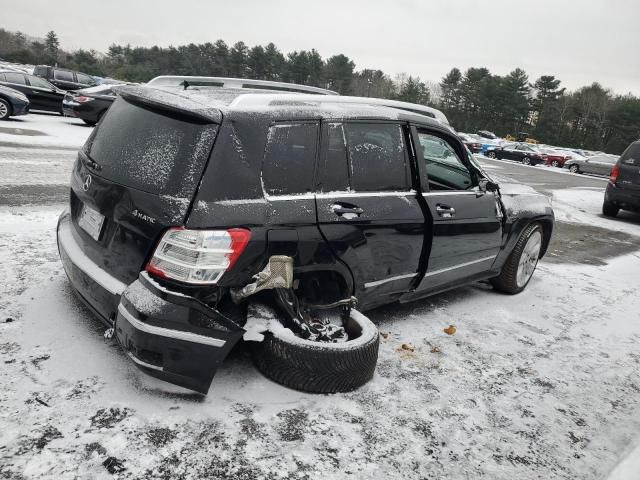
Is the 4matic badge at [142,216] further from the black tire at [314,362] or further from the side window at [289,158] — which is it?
the black tire at [314,362]

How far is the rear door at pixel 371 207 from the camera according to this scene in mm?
3121

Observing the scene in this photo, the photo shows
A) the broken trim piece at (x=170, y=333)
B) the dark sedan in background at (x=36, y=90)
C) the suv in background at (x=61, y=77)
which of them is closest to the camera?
the broken trim piece at (x=170, y=333)

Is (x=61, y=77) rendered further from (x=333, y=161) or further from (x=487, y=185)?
(x=333, y=161)

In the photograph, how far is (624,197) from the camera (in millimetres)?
11016

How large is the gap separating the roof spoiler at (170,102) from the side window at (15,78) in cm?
1770

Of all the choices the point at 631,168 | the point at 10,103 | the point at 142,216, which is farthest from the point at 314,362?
the point at 10,103

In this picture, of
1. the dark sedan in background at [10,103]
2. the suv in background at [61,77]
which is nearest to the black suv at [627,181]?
the dark sedan in background at [10,103]

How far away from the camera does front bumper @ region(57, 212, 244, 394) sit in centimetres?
249

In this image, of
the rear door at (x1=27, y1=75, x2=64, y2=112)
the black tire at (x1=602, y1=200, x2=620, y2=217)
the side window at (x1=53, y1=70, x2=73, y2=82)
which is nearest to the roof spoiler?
the black tire at (x1=602, y1=200, x2=620, y2=217)

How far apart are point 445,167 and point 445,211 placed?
0.82 metres

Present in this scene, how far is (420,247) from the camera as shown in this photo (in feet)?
12.4

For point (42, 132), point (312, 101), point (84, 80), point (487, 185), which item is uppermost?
point (312, 101)

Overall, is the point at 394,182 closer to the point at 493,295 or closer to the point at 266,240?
the point at 266,240

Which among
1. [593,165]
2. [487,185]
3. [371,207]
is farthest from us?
[593,165]
